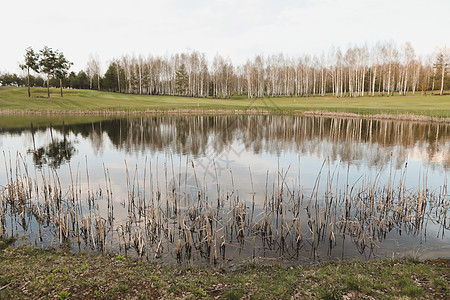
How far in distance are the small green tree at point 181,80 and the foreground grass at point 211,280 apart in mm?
100638

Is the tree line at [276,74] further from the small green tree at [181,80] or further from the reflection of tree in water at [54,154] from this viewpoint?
the reflection of tree in water at [54,154]

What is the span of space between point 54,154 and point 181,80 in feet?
284

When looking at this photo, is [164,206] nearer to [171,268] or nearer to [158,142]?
[171,268]

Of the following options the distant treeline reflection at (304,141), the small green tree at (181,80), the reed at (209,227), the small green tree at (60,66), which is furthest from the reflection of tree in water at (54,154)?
the small green tree at (181,80)

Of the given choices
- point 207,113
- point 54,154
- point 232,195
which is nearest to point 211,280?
point 232,195

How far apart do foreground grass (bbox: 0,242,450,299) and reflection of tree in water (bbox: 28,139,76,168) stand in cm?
1381

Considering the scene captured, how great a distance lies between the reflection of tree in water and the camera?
2007 cm

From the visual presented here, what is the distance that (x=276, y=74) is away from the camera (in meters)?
109

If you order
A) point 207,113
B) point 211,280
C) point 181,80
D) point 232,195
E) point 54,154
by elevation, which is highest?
point 181,80

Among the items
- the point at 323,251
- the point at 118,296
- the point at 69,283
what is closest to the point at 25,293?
the point at 69,283

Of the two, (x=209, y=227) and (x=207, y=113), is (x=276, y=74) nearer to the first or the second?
(x=207, y=113)

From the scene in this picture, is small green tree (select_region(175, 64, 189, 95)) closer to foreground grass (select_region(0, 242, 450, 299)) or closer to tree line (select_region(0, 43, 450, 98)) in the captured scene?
tree line (select_region(0, 43, 450, 98))

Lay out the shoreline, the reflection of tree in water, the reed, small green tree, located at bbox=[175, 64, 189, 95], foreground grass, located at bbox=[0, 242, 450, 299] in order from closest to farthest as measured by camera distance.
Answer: foreground grass, located at bbox=[0, 242, 450, 299]
the reed
the reflection of tree in water
the shoreline
small green tree, located at bbox=[175, 64, 189, 95]

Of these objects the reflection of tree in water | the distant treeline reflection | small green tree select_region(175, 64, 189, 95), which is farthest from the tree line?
the reflection of tree in water
